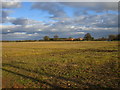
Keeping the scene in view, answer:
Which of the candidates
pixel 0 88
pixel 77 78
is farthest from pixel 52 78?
pixel 0 88

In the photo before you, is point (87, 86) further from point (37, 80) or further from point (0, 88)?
point (0, 88)

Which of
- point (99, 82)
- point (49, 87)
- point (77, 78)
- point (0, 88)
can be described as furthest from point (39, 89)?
point (99, 82)

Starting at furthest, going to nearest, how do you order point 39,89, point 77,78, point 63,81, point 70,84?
point 77,78 → point 63,81 → point 70,84 → point 39,89

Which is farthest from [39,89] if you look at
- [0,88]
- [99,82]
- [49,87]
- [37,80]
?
[99,82]

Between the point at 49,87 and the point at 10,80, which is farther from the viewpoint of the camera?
the point at 10,80

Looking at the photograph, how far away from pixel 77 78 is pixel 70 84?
1.09m

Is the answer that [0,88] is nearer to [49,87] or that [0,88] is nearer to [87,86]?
[49,87]

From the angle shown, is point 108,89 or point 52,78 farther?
point 52,78

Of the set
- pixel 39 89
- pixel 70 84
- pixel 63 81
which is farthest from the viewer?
pixel 63 81

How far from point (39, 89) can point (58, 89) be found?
2.75ft

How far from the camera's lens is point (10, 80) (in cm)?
784

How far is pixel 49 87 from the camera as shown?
6.74 metres

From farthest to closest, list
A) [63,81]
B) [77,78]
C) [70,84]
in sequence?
[77,78], [63,81], [70,84]

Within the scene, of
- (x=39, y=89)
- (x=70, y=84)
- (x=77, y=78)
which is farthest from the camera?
(x=77, y=78)
